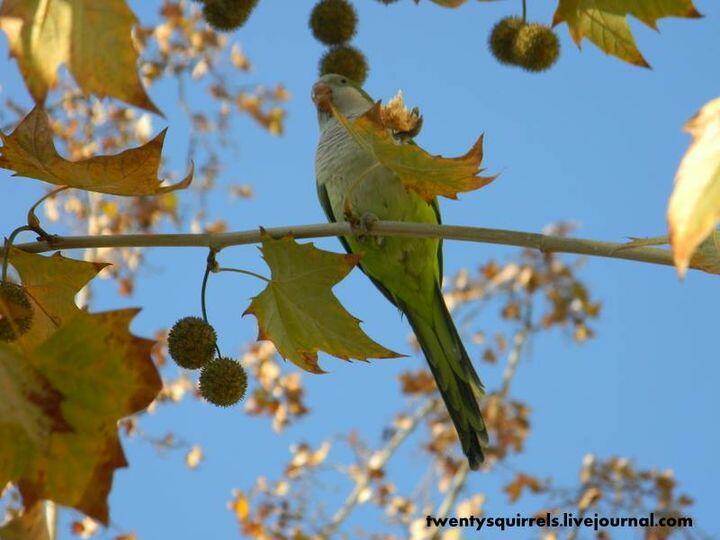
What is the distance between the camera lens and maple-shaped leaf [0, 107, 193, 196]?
154 cm

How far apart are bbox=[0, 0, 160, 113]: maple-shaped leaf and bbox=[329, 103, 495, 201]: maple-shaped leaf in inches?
18.9

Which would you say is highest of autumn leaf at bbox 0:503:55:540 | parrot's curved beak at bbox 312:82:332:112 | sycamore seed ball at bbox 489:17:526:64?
parrot's curved beak at bbox 312:82:332:112

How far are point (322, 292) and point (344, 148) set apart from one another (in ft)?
5.70

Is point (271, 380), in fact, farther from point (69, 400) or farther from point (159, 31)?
point (69, 400)

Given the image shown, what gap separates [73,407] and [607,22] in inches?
45.4

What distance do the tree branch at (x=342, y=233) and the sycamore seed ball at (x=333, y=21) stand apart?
0.93 m

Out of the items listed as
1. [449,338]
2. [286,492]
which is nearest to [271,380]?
[286,492]

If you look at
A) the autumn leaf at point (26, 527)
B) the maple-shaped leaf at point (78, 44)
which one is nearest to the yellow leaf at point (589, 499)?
the autumn leaf at point (26, 527)

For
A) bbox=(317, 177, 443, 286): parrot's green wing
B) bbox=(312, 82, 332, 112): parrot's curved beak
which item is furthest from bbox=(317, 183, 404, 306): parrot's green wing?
bbox=(312, 82, 332, 112): parrot's curved beak

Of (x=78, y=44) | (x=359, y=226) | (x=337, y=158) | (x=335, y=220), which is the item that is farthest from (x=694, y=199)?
(x=335, y=220)

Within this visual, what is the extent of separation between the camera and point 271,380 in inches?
321

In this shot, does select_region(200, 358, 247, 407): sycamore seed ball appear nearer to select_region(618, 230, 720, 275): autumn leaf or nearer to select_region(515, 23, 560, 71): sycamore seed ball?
select_region(618, 230, 720, 275): autumn leaf

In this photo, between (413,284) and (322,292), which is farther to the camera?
(413,284)

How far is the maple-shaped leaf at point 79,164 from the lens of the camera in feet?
5.04
